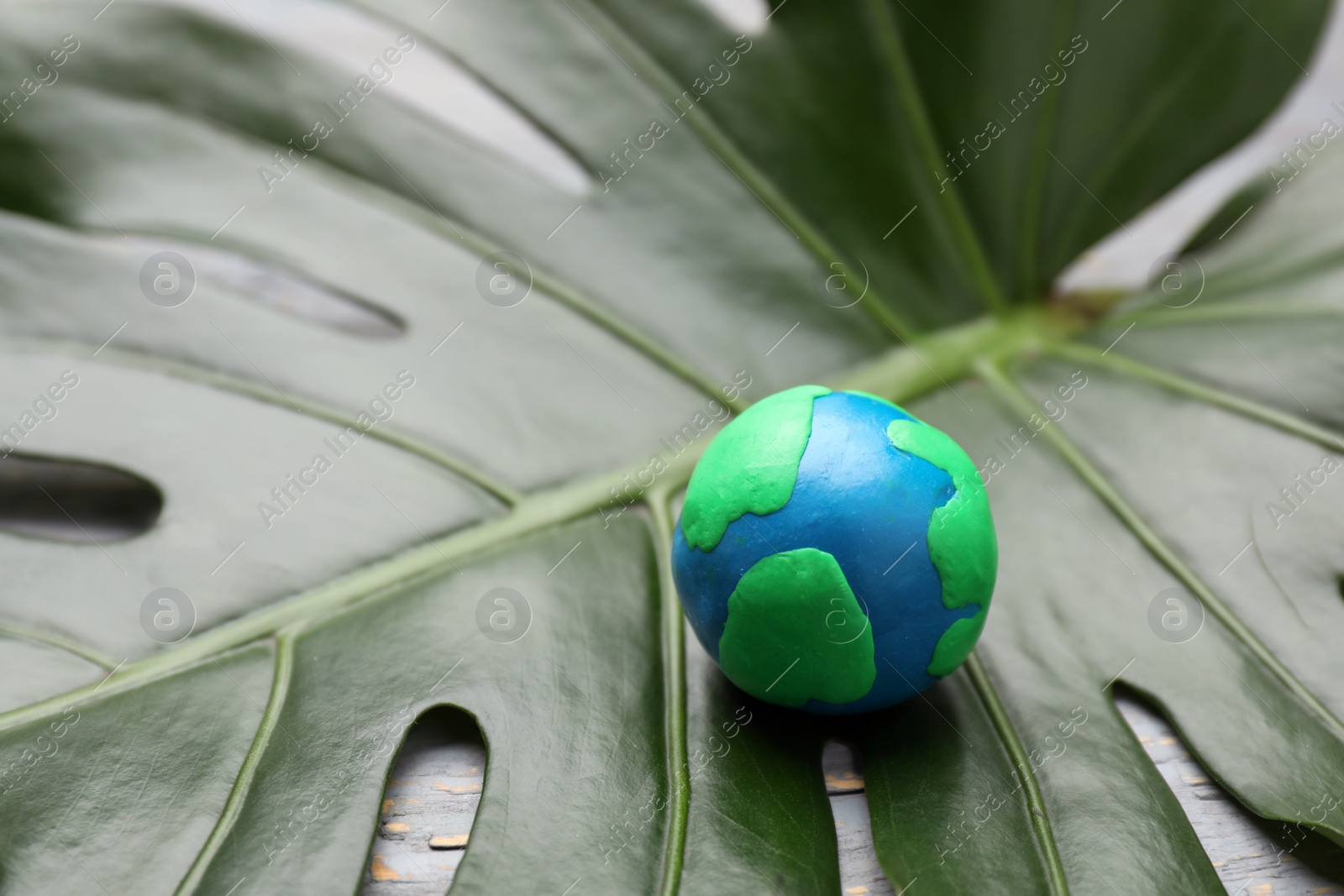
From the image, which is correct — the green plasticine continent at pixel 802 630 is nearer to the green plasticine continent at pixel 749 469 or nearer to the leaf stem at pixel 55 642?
the green plasticine continent at pixel 749 469

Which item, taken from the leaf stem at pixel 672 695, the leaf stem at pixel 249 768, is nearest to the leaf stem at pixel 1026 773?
the leaf stem at pixel 672 695

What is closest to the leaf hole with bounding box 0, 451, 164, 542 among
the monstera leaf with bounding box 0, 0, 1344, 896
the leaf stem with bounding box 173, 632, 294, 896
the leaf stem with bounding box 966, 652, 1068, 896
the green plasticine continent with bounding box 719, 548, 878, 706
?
the monstera leaf with bounding box 0, 0, 1344, 896

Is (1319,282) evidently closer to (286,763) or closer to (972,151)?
(972,151)

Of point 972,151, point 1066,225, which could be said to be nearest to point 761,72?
point 972,151
